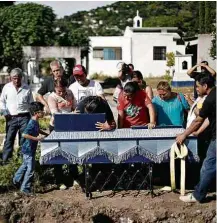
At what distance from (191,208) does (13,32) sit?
2225cm

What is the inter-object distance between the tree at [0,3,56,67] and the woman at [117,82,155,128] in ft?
67.3

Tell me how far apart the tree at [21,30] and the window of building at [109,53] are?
12826mm

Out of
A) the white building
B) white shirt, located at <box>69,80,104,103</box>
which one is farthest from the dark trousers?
the white building

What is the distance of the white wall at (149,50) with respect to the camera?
36.3m

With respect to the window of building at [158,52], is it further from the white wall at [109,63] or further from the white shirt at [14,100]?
the white shirt at [14,100]

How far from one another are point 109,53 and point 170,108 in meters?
34.0

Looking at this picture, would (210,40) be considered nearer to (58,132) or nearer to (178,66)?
(178,66)

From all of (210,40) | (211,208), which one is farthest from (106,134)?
(210,40)

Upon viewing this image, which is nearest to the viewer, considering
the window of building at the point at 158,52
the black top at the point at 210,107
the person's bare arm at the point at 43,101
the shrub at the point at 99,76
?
the black top at the point at 210,107

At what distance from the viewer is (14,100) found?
7.21 m

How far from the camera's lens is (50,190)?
6309mm

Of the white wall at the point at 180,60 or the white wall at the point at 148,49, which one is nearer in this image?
the white wall at the point at 180,60

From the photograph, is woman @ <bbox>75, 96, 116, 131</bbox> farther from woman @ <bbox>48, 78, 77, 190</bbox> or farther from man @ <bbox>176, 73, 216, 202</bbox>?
man @ <bbox>176, 73, 216, 202</bbox>

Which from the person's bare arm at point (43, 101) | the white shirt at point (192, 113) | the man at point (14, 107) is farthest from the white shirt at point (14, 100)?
the white shirt at point (192, 113)
